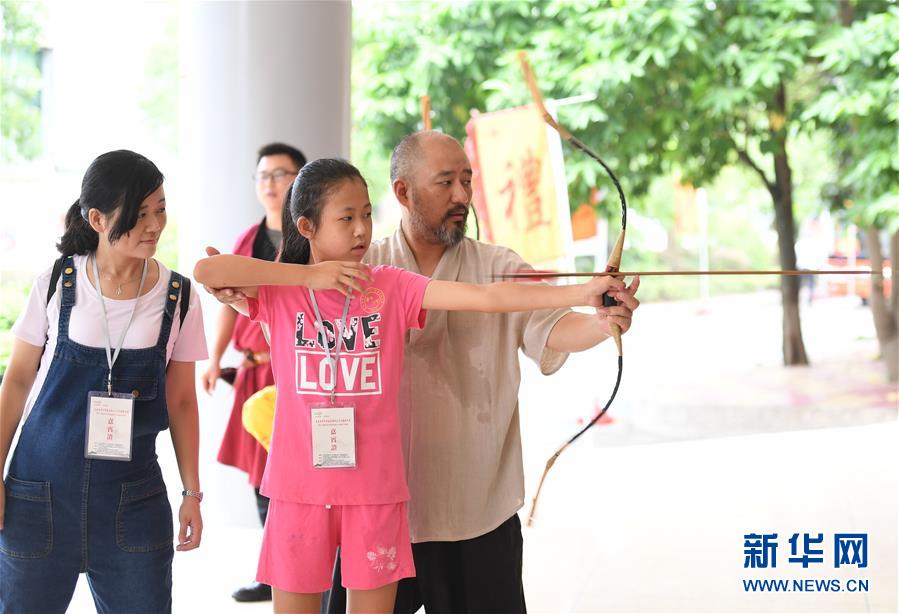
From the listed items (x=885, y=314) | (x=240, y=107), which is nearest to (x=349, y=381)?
(x=240, y=107)

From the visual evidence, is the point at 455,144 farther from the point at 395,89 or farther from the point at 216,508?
the point at 395,89

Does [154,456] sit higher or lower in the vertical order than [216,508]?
higher

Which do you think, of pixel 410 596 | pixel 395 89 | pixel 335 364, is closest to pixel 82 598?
pixel 410 596

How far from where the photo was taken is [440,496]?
2.02 metres

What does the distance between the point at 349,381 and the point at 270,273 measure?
22 centimetres

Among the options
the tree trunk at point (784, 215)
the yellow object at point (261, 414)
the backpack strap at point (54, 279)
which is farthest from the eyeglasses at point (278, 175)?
the tree trunk at point (784, 215)

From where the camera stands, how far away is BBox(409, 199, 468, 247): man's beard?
6.69 feet

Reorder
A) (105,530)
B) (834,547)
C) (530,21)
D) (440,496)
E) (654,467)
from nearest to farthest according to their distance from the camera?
(105,530) < (440,496) < (834,547) < (654,467) < (530,21)

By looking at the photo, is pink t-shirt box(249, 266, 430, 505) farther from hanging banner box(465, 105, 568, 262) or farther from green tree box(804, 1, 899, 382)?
green tree box(804, 1, 899, 382)

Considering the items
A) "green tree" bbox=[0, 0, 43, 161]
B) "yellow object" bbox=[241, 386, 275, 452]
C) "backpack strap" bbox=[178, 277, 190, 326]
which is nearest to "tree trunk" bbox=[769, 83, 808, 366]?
"green tree" bbox=[0, 0, 43, 161]

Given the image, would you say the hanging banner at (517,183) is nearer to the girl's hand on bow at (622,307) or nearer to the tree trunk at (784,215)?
the tree trunk at (784,215)

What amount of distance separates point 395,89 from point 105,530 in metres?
6.22

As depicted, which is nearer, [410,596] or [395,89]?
[410,596]

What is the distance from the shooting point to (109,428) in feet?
5.82
